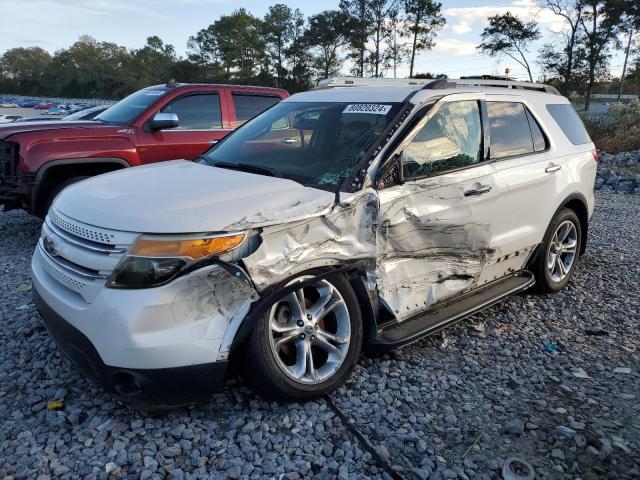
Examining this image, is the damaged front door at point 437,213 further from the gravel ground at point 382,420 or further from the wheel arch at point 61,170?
the wheel arch at point 61,170

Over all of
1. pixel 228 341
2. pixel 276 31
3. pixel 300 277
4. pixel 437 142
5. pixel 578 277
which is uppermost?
pixel 276 31

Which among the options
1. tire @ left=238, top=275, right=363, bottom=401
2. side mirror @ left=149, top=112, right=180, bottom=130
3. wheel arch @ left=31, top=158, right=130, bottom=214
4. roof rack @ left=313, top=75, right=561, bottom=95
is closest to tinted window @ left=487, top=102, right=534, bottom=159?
roof rack @ left=313, top=75, right=561, bottom=95

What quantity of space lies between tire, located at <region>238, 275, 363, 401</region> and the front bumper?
23cm

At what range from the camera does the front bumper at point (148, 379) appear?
2.46 meters

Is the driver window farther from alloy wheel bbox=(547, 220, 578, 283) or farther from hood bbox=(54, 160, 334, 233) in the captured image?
alloy wheel bbox=(547, 220, 578, 283)

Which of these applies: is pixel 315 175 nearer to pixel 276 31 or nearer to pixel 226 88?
pixel 226 88

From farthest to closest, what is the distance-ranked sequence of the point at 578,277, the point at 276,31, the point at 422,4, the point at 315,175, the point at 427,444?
the point at 276,31, the point at 422,4, the point at 578,277, the point at 315,175, the point at 427,444

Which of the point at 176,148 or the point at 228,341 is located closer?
the point at 228,341

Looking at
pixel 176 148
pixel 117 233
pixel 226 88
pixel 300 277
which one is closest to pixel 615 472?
pixel 300 277

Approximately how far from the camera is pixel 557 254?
486 cm

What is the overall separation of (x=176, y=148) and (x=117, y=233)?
439cm

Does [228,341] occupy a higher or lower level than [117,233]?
lower

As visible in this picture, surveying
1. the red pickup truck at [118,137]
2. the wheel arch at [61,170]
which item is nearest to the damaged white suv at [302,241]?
the red pickup truck at [118,137]

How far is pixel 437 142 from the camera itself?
3.55 metres
